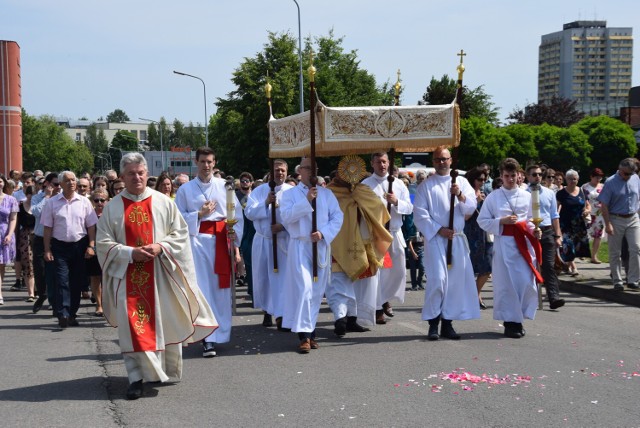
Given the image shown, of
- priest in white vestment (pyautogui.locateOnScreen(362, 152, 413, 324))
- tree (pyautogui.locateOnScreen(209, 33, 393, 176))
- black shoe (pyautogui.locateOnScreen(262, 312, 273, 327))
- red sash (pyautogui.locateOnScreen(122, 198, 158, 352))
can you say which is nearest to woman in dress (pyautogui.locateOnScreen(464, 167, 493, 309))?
priest in white vestment (pyautogui.locateOnScreen(362, 152, 413, 324))

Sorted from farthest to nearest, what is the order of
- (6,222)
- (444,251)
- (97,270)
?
(6,222)
(97,270)
(444,251)

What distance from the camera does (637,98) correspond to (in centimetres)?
9556

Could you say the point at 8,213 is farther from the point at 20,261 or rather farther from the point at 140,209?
the point at 140,209

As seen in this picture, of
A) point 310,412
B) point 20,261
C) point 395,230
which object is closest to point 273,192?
point 395,230

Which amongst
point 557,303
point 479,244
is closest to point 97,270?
point 479,244

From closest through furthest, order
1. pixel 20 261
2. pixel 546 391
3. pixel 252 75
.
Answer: pixel 546 391
pixel 20 261
pixel 252 75

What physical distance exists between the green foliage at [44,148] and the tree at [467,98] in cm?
5729

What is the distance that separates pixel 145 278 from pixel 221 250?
2189 millimetres

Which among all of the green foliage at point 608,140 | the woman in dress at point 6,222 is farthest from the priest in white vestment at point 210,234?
the green foliage at point 608,140

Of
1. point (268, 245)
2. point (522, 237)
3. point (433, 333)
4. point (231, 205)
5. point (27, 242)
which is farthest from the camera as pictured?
point (27, 242)

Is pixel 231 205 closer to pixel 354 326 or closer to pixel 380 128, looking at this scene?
pixel 380 128

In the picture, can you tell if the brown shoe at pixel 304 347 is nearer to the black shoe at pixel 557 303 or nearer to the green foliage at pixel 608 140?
the black shoe at pixel 557 303

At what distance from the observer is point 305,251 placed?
31.0ft

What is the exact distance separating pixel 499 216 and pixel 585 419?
433cm
